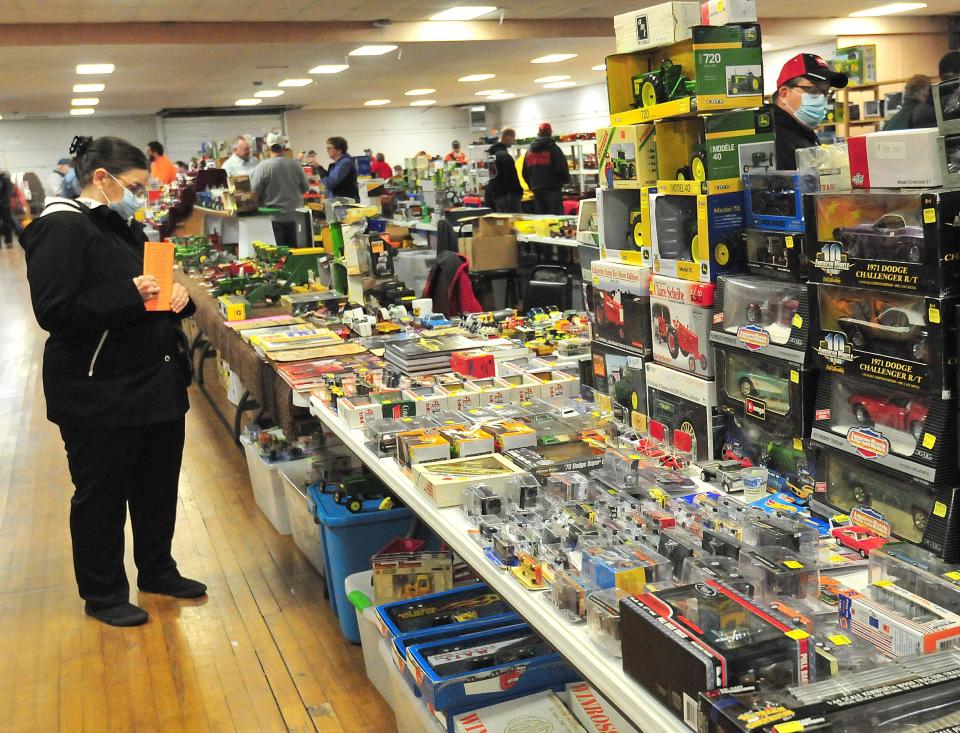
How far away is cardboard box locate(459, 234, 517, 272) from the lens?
33.1 feet

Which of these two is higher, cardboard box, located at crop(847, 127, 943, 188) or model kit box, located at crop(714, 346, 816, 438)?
cardboard box, located at crop(847, 127, 943, 188)

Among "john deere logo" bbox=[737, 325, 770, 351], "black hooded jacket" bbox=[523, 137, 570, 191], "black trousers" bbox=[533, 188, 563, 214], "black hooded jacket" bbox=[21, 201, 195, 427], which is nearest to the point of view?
"john deere logo" bbox=[737, 325, 770, 351]

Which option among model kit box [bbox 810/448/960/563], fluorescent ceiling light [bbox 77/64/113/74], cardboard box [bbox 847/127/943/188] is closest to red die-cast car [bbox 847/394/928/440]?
model kit box [bbox 810/448/960/563]

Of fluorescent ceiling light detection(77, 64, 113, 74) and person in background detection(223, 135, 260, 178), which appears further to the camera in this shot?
fluorescent ceiling light detection(77, 64, 113, 74)

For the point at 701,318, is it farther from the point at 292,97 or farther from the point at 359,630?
the point at 292,97

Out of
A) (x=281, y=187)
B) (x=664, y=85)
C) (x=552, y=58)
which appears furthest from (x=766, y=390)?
(x=552, y=58)

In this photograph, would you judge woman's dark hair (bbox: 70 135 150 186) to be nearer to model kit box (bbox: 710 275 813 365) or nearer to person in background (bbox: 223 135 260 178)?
model kit box (bbox: 710 275 813 365)

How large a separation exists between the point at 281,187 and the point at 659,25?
7.39 m

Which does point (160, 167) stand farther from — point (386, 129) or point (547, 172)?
point (386, 129)

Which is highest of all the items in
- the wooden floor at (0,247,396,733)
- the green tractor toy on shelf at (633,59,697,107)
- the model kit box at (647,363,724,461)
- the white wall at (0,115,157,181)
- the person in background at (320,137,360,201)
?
the white wall at (0,115,157,181)

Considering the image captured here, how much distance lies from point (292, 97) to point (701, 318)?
826 inches

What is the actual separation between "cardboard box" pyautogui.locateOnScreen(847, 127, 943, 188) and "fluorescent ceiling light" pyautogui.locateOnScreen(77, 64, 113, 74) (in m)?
14.1

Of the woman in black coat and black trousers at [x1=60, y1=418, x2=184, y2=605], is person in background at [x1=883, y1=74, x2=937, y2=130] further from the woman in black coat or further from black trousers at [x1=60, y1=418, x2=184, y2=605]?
black trousers at [x1=60, y1=418, x2=184, y2=605]

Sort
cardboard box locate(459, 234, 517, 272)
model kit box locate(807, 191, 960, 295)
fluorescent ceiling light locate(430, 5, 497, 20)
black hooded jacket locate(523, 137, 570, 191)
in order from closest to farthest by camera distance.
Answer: model kit box locate(807, 191, 960, 295) → cardboard box locate(459, 234, 517, 272) → fluorescent ceiling light locate(430, 5, 497, 20) → black hooded jacket locate(523, 137, 570, 191)
